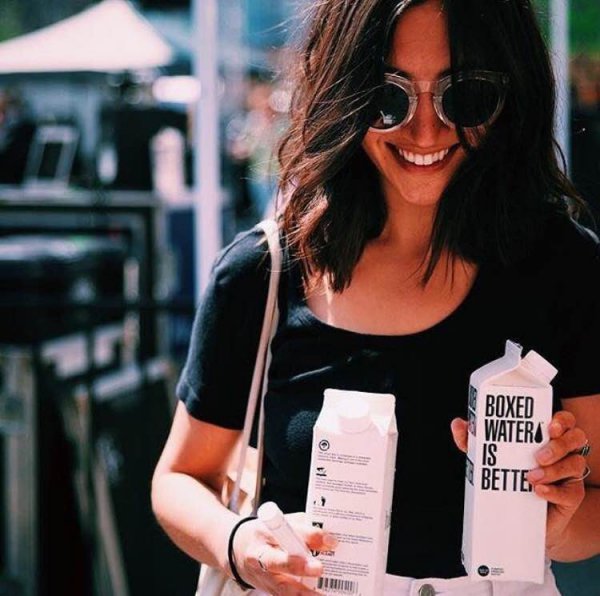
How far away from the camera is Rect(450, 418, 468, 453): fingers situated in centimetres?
143

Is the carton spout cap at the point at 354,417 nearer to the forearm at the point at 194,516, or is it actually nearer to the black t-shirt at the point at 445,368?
the black t-shirt at the point at 445,368

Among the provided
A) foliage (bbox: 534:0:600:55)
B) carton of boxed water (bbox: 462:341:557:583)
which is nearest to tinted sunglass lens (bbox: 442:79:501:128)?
carton of boxed water (bbox: 462:341:557:583)

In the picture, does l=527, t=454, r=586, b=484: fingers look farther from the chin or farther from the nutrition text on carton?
the chin

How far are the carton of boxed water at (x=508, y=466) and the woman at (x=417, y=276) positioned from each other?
0.20 ft

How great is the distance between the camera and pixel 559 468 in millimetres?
1376

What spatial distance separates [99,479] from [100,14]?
238 cm

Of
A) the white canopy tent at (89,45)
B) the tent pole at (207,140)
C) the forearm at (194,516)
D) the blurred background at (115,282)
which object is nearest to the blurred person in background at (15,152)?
the blurred background at (115,282)

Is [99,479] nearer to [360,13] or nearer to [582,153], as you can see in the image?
[582,153]

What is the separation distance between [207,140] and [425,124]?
2.03 meters

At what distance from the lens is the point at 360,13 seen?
5.17 feet

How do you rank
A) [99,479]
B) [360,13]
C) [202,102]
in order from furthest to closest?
[99,479] → [202,102] → [360,13]

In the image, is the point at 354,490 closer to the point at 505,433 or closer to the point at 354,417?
the point at 354,417

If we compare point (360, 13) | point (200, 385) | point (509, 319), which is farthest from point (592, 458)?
point (360, 13)

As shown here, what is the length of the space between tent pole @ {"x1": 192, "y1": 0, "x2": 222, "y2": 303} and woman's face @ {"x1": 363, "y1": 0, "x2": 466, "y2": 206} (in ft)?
6.24
